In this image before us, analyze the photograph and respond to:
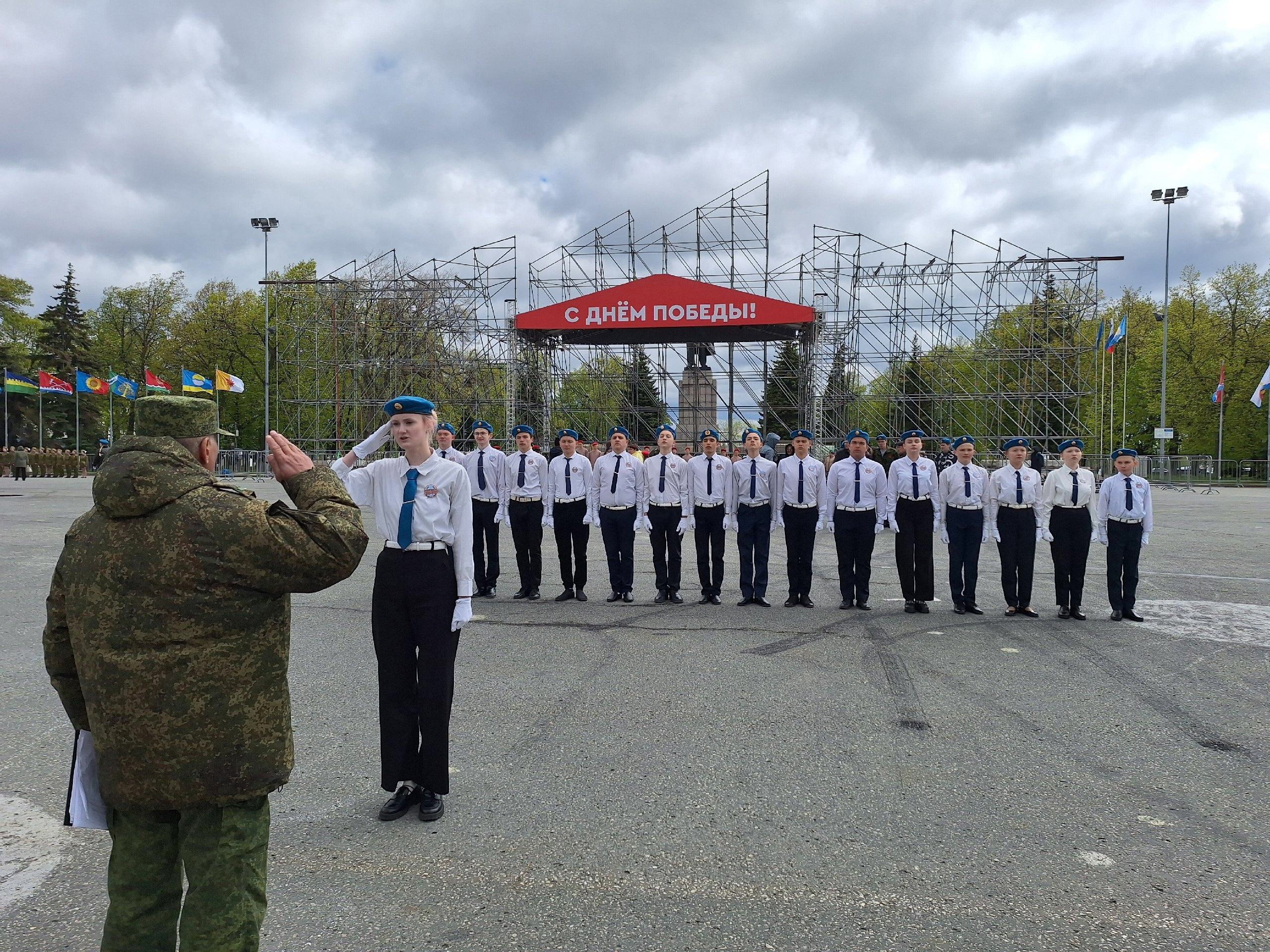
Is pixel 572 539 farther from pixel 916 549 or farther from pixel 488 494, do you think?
pixel 916 549

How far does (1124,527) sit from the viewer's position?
833 centimetres

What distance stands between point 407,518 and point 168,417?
1802mm

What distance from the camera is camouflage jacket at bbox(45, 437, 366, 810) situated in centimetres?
202

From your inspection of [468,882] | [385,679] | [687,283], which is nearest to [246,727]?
[468,882]

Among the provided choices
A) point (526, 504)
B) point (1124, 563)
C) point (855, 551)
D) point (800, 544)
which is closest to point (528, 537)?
point (526, 504)

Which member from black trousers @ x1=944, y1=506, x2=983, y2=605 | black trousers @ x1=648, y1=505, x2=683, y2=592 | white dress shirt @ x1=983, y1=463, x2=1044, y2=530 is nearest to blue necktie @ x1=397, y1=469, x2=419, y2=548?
black trousers @ x1=648, y1=505, x2=683, y2=592

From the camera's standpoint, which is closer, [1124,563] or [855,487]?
[1124,563]

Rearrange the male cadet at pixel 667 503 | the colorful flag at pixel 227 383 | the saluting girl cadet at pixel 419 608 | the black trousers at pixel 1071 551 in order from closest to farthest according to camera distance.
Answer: the saluting girl cadet at pixel 419 608 → the black trousers at pixel 1071 551 → the male cadet at pixel 667 503 → the colorful flag at pixel 227 383

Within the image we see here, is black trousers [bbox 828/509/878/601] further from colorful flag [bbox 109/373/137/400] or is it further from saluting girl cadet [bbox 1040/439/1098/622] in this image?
colorful flag [bbox 109/373/137/400]

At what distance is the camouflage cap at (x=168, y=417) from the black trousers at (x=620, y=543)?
7.12 m

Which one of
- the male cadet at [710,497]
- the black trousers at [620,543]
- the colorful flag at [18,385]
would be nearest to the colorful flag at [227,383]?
the colorful flag at [18,385]

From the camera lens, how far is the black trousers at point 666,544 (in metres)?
9.21

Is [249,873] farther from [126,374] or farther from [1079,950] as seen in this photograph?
[126,374]

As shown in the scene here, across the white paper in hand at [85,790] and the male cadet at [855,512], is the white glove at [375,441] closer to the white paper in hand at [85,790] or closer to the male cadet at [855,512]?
the white paper in hand at [85,790]
